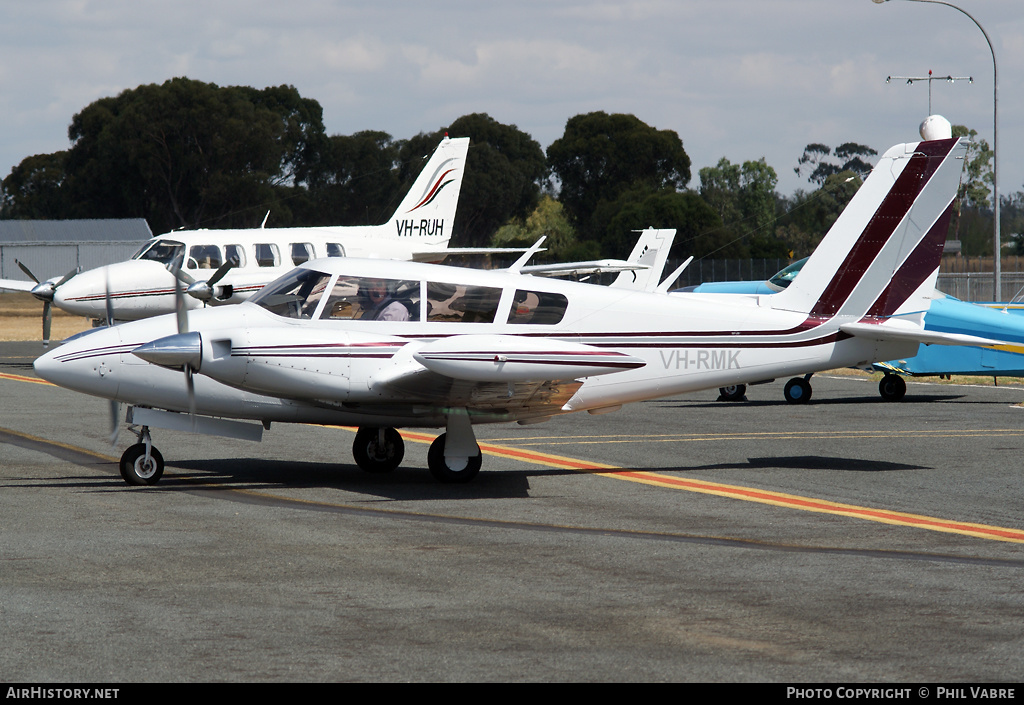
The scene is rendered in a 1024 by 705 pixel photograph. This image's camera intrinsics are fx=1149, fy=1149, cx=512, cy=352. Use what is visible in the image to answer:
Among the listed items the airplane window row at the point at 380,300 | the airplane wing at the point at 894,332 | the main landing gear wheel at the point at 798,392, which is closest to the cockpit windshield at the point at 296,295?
the airplane window row at the point at 380,300

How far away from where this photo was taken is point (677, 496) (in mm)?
11758

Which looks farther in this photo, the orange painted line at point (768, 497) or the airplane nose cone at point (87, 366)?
the airplane nose cone at point (87, 366)

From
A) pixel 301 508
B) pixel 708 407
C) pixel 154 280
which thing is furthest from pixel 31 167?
pixel 301 508

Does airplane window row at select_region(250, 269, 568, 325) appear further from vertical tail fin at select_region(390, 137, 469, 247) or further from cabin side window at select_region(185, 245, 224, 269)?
vertical tail fin at select_region(390, 137, 469, 247)

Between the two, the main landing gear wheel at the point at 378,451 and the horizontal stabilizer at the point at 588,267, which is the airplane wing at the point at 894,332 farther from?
the horizontal stabilizer at the point at 588,267

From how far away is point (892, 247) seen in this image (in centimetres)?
1378

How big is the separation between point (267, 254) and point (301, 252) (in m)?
0.84

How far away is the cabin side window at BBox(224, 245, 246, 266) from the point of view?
27.3 metres

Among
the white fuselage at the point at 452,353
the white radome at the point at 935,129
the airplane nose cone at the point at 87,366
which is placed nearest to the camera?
the white fuselage at the point at 452,353

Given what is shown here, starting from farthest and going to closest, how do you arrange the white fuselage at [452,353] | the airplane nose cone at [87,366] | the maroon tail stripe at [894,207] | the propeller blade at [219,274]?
the maroon tail stripe at [894,207], the propeller blade at [219,274], the airplane nose cone at [87,366], the white fuselage at [452,353]

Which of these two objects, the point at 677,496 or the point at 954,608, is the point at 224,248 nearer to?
the point at 677,496

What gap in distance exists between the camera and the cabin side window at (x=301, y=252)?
27922 mm

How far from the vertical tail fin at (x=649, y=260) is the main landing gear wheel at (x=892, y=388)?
9.93 m
